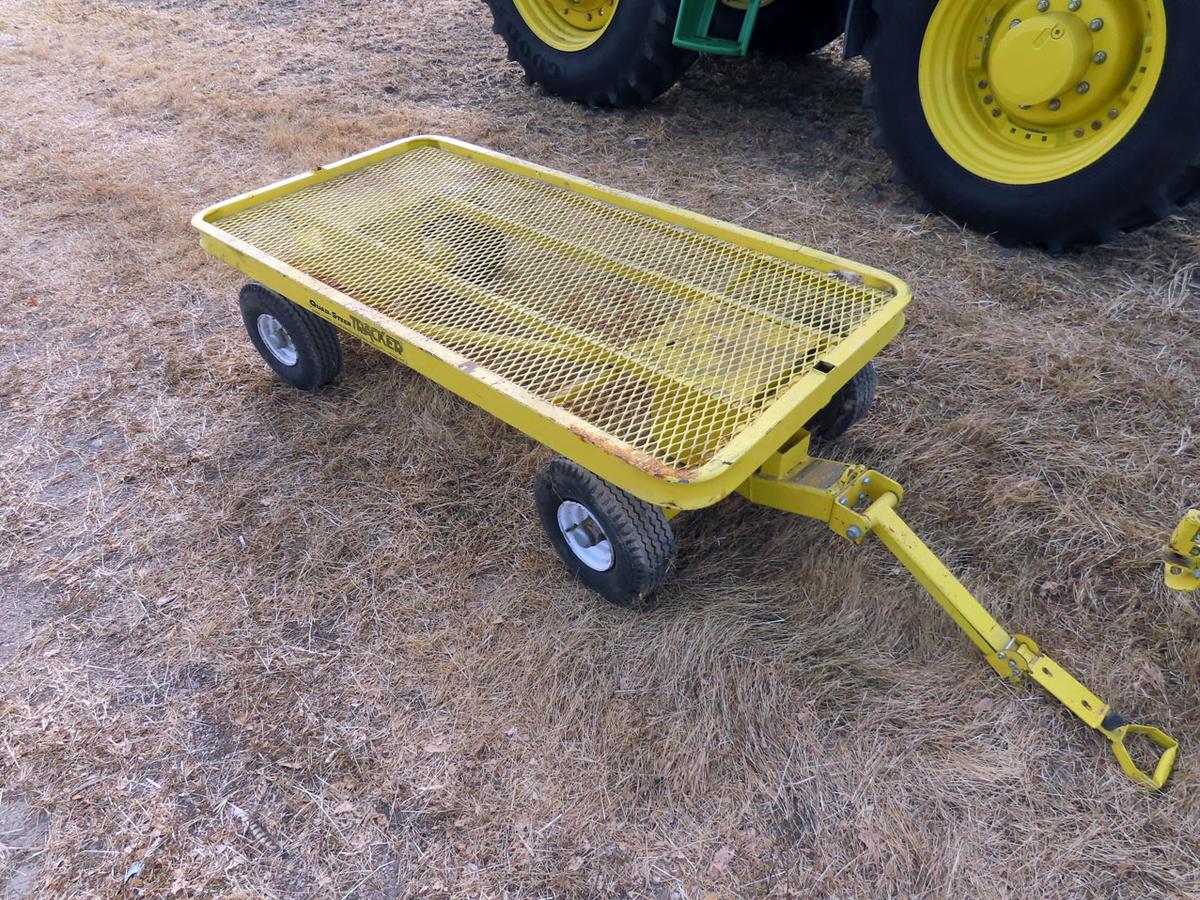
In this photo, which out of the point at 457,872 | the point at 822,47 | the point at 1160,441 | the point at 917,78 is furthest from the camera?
the point at 822,47

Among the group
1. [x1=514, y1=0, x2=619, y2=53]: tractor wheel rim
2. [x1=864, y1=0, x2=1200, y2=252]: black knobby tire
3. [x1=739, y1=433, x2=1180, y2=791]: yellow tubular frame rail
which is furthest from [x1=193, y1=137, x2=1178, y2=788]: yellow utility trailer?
[x1=514, y1=0, x2=619, y2=53]: tractor wheel rim

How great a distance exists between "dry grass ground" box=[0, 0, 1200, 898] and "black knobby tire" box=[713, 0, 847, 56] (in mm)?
1189

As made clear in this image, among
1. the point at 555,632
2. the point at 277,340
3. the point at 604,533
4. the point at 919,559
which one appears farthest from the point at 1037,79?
the point at 277,340

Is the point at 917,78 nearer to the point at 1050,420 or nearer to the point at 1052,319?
the point at 1052,319

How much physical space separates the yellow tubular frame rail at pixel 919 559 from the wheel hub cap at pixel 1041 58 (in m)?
1.56

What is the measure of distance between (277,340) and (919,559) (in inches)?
78.5

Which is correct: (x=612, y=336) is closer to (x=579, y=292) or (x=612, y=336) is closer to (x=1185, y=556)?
(x=579, y=292)

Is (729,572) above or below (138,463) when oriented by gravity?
above

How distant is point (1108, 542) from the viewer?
1.86m

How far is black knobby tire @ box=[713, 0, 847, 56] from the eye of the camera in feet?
12.2

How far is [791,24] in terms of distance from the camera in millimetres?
3961

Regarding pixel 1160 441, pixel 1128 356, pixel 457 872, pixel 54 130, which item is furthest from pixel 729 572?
pixel 54 130

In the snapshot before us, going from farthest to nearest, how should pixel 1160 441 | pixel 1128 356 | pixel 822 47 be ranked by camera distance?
pixel 822 47, pixel 1128 356, pixel 1160 441

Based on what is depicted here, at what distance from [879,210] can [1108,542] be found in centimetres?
169
